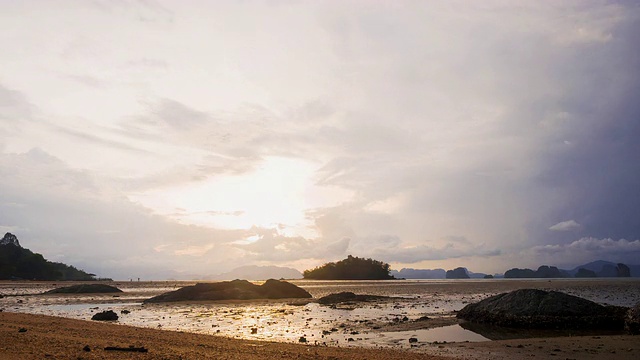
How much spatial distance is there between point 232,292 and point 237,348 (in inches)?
1402

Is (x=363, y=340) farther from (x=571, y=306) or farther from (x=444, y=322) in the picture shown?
(x=571, y=306)

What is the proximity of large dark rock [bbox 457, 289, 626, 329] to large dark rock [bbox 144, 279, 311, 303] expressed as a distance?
29537 millimetres

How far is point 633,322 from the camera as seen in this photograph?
20.0m

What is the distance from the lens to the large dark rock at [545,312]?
73.5 ft

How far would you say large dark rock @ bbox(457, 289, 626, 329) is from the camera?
22.4m

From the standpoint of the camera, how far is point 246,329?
71.8ft

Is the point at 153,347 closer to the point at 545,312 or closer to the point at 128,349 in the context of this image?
the point at 128,349

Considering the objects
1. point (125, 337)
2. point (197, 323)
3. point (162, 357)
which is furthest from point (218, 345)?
point (197, 323)

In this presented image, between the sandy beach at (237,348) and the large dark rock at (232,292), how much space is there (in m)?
28.8

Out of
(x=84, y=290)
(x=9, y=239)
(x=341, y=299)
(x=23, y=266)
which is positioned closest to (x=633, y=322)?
(x=341, y=299)

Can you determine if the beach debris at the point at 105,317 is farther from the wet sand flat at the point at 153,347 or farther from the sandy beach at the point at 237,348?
the sandy beach at the point at 237,348

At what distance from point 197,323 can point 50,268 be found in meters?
136

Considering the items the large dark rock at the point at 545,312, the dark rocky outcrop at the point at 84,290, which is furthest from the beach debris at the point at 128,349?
the dark rocky outcrop at the point at 84,290

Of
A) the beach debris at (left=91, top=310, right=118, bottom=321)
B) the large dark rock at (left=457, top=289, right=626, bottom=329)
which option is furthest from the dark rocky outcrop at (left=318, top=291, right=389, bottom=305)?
the beach debris at (left=91, top=310, right=118, bottom=321)
